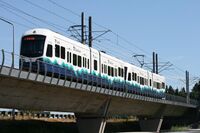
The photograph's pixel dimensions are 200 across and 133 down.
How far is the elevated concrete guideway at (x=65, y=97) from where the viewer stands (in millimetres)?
28391

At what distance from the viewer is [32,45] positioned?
33812mm

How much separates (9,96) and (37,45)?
18.3 feet

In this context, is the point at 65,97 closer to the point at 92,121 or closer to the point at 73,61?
the point at 73,61

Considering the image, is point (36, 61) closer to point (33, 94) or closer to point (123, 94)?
point (33, 94)

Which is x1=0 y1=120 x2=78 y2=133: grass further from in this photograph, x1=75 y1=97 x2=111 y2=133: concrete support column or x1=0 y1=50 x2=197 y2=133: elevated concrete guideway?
x1=0 y1=50 x2=197 y2=133: elevated concrete guideway

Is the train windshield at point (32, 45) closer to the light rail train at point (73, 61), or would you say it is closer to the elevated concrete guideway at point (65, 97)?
the light rail train at point (73, 61)

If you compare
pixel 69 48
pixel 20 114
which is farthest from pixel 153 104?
pixel 69 48

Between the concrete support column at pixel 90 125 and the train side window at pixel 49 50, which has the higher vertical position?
the train side window at pixel 49 50

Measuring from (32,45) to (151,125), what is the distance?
42.4 metres

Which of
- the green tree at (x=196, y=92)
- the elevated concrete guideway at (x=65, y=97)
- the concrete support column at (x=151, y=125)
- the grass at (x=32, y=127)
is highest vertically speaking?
the green tree at (x=196, y=92)

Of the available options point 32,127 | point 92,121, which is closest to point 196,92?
point 92,121

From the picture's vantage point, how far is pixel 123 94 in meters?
49.4

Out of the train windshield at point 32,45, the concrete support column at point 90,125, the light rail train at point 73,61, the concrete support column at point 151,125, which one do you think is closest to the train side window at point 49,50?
the light rail train at point 73,61

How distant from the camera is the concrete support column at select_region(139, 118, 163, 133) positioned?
72.6 m
